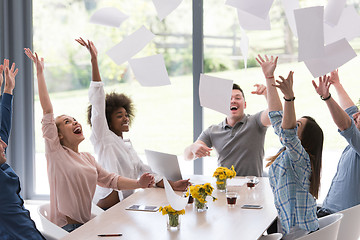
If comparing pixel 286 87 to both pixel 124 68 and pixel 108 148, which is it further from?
pixel 124 68

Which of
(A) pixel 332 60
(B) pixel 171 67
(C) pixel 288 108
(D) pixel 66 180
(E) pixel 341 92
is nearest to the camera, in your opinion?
(A) pixel 332 60

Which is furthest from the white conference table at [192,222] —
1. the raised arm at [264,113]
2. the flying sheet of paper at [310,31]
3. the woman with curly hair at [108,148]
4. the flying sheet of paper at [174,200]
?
the flying sheet of paper at [310,31]

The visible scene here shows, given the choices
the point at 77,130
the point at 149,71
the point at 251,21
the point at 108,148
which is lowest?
the point at 108,148

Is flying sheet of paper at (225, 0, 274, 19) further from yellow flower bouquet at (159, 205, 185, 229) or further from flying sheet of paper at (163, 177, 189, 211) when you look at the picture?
yellow flower bouquet at (159, 205, 185, 229)

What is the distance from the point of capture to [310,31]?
2.11m

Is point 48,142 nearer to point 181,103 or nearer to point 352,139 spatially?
point 352,139

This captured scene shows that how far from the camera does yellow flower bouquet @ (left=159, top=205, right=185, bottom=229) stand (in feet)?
8.16

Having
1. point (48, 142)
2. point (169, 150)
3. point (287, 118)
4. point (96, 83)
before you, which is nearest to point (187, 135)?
point (169, 150)

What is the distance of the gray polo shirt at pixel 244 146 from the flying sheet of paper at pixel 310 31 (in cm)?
183

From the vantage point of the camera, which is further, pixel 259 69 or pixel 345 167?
pixel 259 69

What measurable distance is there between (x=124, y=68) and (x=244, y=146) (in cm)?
193

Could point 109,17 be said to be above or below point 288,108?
above

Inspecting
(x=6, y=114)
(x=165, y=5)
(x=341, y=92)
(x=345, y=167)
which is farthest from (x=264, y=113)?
(x=6, y=114)

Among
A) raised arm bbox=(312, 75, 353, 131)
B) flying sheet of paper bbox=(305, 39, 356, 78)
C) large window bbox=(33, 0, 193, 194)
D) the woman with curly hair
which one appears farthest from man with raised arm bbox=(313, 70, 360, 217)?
large window bbox=(33, 0, 193, 194)
